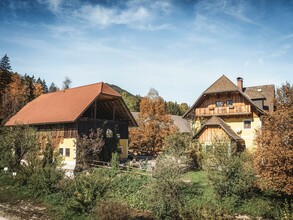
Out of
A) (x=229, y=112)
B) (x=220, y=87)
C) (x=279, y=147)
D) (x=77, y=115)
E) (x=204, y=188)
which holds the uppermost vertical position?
(x=220, y=87)

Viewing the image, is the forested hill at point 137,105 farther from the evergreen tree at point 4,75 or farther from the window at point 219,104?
the window at point 219,104

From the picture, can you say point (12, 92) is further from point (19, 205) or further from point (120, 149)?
point (19, 205)

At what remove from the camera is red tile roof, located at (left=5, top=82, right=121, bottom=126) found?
26.3 m

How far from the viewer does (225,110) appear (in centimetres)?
2966

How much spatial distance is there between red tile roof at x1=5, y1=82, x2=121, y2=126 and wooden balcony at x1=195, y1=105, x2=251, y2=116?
405 inches

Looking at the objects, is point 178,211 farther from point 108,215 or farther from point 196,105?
point 196,105

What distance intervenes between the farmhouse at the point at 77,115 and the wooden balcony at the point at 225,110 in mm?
8365

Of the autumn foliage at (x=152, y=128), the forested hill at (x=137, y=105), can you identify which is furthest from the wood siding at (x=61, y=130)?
the forested hill at (x=137, y=105)

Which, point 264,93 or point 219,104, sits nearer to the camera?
point 219,104

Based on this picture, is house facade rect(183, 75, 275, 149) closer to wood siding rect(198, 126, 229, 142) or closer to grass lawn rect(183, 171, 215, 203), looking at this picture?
wood siding rect(198, 126, 229, 142)

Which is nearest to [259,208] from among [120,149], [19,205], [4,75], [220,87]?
[19,205]

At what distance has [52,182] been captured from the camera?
18.3m

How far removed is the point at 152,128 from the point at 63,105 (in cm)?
1227

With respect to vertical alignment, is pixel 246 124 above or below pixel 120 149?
above
